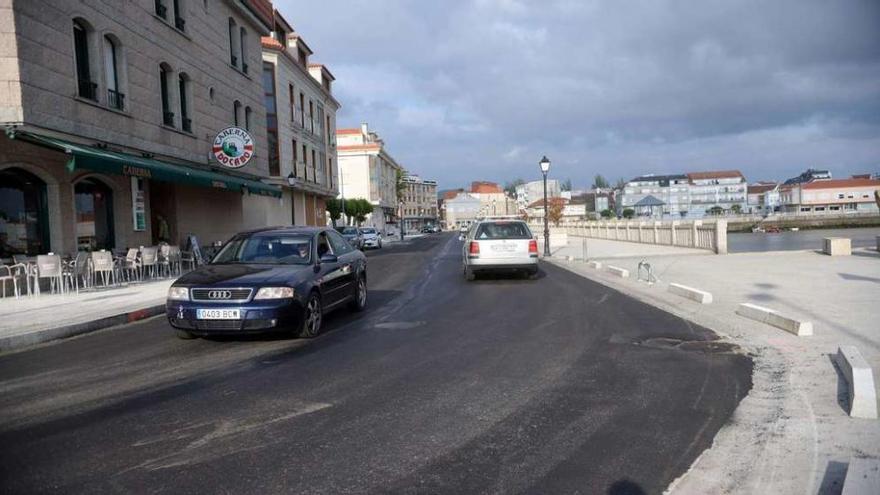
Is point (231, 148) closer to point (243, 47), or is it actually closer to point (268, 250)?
point (243, 47)

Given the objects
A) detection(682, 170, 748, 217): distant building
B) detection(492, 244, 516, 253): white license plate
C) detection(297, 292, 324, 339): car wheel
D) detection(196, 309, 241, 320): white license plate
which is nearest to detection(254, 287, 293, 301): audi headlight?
detection(196, 309, 241, 320): white license plate

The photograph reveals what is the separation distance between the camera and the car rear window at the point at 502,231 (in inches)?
608

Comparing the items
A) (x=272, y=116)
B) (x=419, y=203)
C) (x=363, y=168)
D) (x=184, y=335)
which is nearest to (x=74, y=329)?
(x=184, y=335)

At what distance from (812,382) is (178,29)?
21.5m

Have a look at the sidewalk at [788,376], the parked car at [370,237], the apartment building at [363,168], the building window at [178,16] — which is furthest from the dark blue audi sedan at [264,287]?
the apartment building at [363,168]

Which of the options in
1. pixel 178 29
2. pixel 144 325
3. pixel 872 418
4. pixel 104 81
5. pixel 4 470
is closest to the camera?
pixel 4 470

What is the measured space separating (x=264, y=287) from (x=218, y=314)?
0.65 m

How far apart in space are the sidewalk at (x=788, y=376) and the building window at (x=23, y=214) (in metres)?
14.2

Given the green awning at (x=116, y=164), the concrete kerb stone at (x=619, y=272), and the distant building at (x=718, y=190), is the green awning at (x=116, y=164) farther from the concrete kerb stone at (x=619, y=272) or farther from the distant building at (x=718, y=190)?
the distant building at (x=718, y=190)

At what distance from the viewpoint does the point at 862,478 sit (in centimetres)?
318

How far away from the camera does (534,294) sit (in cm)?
1270

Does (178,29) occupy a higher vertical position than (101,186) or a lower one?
higher

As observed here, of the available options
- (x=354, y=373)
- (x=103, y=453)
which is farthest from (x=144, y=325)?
(x=103, y=453)

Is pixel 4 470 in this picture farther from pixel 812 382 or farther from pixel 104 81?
pixel 104 81
